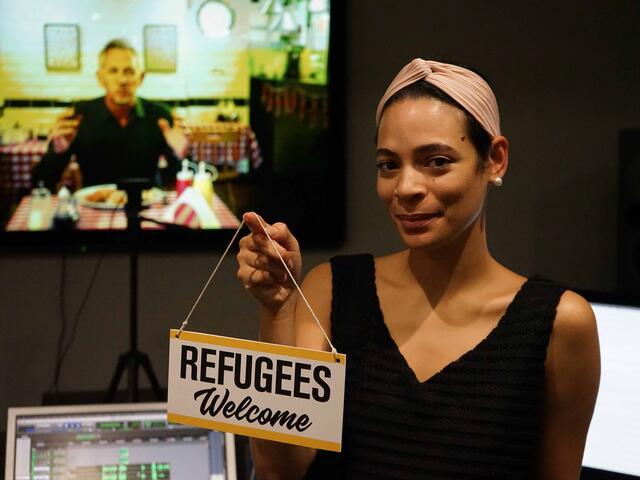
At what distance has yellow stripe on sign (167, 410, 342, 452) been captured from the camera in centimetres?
94

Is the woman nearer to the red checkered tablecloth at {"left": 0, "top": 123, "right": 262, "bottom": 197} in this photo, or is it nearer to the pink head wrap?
the pink head wrap

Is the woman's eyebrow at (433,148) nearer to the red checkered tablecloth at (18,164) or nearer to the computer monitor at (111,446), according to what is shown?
the computer monitor at (111,446)

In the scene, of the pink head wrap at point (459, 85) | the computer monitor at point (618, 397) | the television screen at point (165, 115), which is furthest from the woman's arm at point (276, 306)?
the television screen at point (165, 115)

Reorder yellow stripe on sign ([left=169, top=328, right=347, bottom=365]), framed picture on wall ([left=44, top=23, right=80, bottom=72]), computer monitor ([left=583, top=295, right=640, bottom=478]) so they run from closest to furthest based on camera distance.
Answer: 1. yellow stripe on sign ([left=169, top=328, right=347, bottom=365])
2. computer monitor ([left=583, top=295, right=640, bottom=478])
3. framed picture on wall ([left=44, top=23, right=80, bottom=72])

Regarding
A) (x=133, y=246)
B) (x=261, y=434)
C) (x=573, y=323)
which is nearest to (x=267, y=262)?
(x=261, y=434)

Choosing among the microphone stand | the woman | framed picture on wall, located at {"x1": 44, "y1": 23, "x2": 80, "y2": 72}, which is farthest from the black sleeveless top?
framed picture on wall, located at {"x1": 44, "y1": 23, "x2": 80, "y2": 72}

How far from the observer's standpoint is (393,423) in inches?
41.5

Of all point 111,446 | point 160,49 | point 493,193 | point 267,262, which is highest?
point 160,49

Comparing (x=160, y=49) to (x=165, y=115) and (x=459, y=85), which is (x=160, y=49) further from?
(x=459, y=85)

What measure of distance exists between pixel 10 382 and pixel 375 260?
1.74 meters

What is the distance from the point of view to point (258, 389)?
3.17 ft

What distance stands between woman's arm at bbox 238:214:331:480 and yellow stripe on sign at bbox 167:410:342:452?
10 cm

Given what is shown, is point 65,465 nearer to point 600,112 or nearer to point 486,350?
point 486,350

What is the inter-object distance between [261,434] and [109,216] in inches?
64.7
